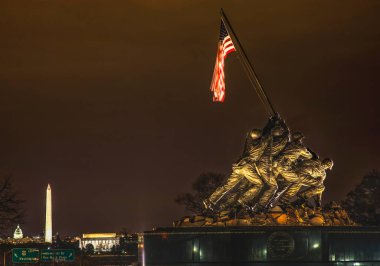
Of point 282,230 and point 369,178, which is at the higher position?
point 369,178

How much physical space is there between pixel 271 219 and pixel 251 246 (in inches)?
53.1

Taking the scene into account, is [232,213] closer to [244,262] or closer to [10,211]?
[244,262]

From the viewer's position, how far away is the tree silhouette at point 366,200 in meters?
57.9

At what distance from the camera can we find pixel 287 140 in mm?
39875

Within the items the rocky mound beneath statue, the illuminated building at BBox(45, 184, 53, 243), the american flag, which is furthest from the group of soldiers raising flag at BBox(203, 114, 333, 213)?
the illuminated building at BBox(45, 184, 53, 243)

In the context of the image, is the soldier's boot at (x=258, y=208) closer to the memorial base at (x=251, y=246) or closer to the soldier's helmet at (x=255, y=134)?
the memorial base at (x=251, y=246)

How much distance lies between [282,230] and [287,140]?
3.51 m

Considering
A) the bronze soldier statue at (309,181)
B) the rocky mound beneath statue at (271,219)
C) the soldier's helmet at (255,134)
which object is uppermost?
the soldier's helmet at (255,134)

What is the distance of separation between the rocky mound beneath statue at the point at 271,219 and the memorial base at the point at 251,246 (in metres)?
0.44

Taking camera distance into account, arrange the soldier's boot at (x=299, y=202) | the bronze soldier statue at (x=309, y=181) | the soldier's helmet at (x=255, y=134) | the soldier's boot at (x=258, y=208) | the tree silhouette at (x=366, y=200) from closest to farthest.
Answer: the soldier's boot at (x=258, y=208)
the soldier's helmet at (x=255, y=134)
the soldier's boot at (x=299, y=202)
the bronze soldier statue at (x=309, y=181)
the tree silhouette at (x=366, y=200)

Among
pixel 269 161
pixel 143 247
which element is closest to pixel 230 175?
pixel 269 161

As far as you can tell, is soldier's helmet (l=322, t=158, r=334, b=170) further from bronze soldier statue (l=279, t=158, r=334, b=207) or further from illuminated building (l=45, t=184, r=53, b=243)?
illuminated building (l=45, t=184, r=53, b=243)

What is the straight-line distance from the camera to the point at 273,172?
39844 millimetres

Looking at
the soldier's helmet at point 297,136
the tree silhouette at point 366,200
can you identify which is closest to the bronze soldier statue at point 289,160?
the soldier's helmet at point 297,136
